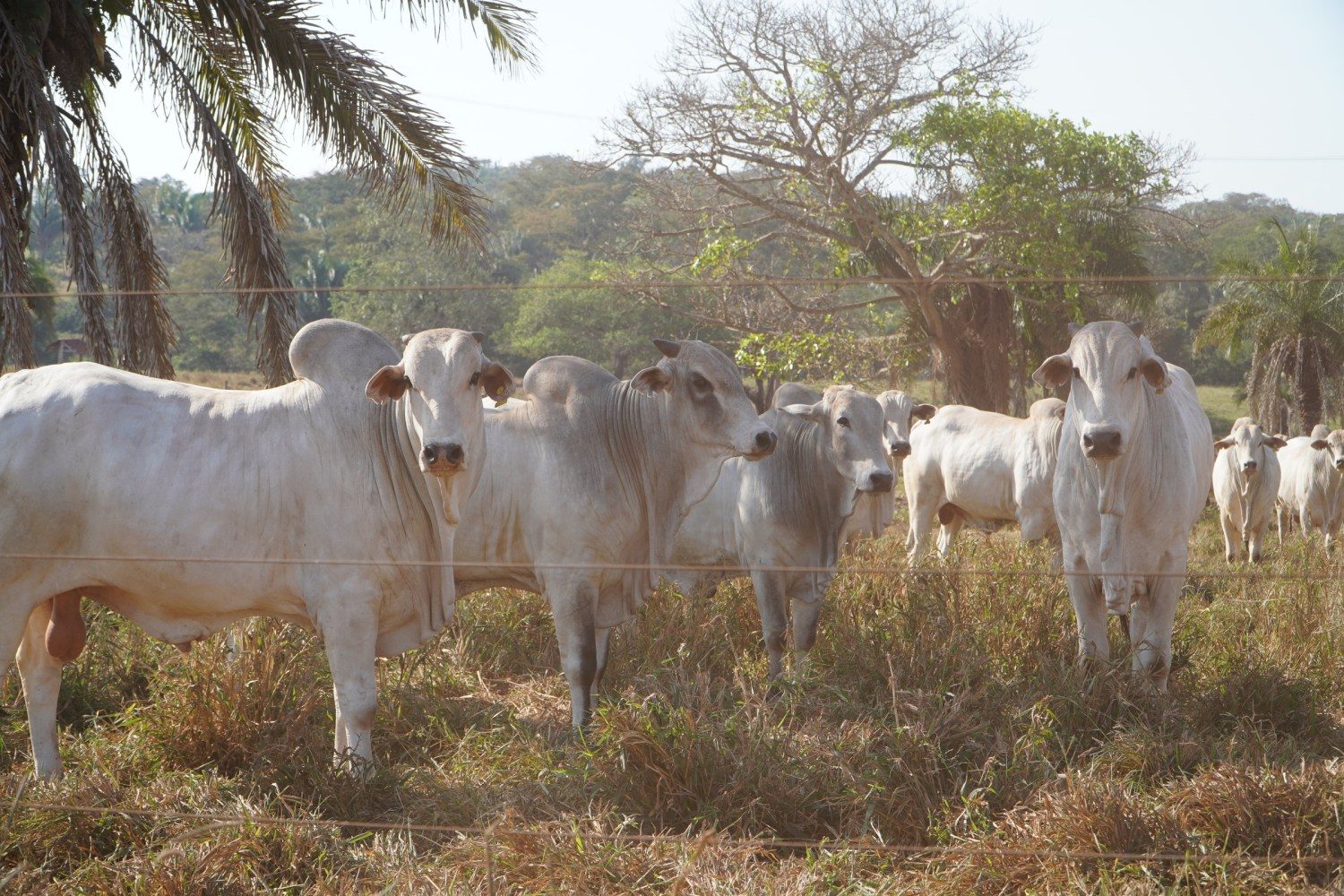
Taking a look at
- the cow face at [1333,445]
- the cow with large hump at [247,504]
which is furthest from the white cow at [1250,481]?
the cow with large hump at [247,504]

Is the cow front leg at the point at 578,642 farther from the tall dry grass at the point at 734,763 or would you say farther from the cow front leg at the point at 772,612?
the cow front leg at the point at 772,612

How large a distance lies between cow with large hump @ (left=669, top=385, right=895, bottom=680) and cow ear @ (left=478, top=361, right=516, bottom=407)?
2008 mm

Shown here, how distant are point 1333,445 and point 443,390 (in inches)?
448

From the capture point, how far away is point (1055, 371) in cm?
531

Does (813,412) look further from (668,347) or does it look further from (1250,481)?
(1250,481)

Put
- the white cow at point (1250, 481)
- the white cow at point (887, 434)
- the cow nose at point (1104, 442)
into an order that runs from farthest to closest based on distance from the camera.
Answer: the white cow at point (1250, 481)
the white cow at point (887, 434)
the cow nose at point (1104, 442)

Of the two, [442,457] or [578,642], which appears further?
[578,642]

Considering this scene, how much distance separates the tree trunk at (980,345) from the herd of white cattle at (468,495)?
9.96 metres

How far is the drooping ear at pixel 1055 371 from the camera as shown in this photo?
5.27 metres

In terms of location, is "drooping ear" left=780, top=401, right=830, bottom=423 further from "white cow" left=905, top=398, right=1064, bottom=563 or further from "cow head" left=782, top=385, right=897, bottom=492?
"white cow" left=905, top=398, right=1064, bottom=563

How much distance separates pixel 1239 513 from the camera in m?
12.4

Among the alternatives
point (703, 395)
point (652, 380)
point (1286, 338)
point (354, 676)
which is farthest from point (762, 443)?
point (1286, 338)

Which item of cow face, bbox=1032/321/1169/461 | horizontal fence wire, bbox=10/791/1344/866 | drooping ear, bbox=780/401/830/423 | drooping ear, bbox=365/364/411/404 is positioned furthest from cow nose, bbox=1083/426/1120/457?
drooping ear, bbox=365/364/411/404

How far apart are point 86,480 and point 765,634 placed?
3253 mm
